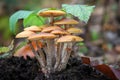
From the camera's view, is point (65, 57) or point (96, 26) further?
point (96, 26)

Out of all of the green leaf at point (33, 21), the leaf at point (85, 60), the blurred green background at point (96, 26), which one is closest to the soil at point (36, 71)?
the leaf at point (85, 60)

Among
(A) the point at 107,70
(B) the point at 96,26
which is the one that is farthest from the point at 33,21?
(B) the point at 96,26

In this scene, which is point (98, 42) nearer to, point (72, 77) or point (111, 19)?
point (111, 19)

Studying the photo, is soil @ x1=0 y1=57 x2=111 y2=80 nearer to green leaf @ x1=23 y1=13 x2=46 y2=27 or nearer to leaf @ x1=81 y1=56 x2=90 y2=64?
leaf @ x1=81 y1=56 x2=90 y2=64

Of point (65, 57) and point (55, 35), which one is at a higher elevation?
point (55, 35)

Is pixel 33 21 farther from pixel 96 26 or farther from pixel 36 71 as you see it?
pixel 96 26

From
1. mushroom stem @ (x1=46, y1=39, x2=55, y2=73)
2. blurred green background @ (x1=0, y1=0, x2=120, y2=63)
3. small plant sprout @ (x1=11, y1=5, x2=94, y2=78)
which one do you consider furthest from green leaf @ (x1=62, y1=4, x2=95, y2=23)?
blurred green background @ (x1=0, y1=0, x2=120, y2=63)

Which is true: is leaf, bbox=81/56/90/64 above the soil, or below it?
above

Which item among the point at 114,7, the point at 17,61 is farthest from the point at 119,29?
the point at 17,61

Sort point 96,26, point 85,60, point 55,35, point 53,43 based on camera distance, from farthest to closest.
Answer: point 96,26, point 85,60, point 53,43, point 55,35

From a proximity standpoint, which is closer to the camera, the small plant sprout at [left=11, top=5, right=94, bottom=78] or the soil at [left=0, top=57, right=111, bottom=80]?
the small plant sprout at [left=11, top=5, right=94, bottom=78]
